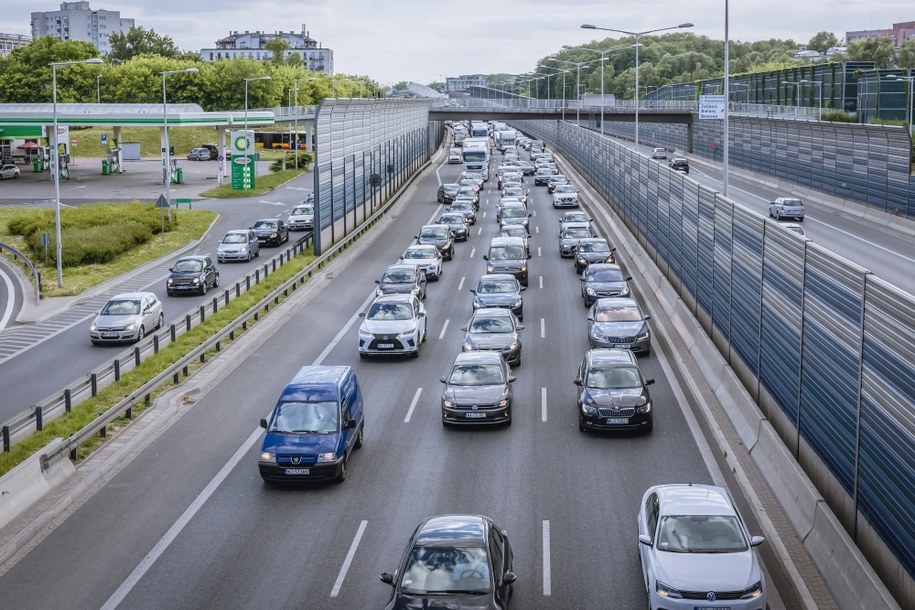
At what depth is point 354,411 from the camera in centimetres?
2205

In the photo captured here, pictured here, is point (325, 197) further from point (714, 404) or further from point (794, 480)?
point (794, 480)

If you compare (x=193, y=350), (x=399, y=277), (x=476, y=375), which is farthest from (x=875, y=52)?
(x=476, y=375)

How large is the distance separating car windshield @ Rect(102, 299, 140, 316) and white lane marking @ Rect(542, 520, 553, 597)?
2153 cm

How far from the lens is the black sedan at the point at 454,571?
43.8 ft

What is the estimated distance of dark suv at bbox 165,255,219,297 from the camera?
1713 inches

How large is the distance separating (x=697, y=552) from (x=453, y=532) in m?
3.30

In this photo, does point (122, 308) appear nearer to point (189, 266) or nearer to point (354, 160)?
point (189, 266)

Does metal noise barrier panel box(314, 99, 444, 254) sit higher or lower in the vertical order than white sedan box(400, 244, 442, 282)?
higher

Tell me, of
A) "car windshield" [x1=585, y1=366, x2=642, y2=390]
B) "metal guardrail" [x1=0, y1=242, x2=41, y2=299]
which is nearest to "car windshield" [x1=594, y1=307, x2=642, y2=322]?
"car windshield" [x1=585, y1=366, x2=642, y2=390]

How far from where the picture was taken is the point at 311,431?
2039 centimetres

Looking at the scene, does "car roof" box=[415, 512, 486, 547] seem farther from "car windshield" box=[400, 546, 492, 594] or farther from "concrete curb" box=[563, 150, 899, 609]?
"concrete curb" box=[563, 150, 899, 609]

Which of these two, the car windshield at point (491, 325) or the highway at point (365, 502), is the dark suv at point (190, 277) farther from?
the car windshield at point (491, 325)

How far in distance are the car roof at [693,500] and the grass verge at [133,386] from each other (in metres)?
11.7

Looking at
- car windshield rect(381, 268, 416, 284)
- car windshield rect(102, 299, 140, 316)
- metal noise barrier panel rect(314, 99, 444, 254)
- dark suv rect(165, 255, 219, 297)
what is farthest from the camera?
metal noise barrier panel rect(314, 99, 444, 254)
